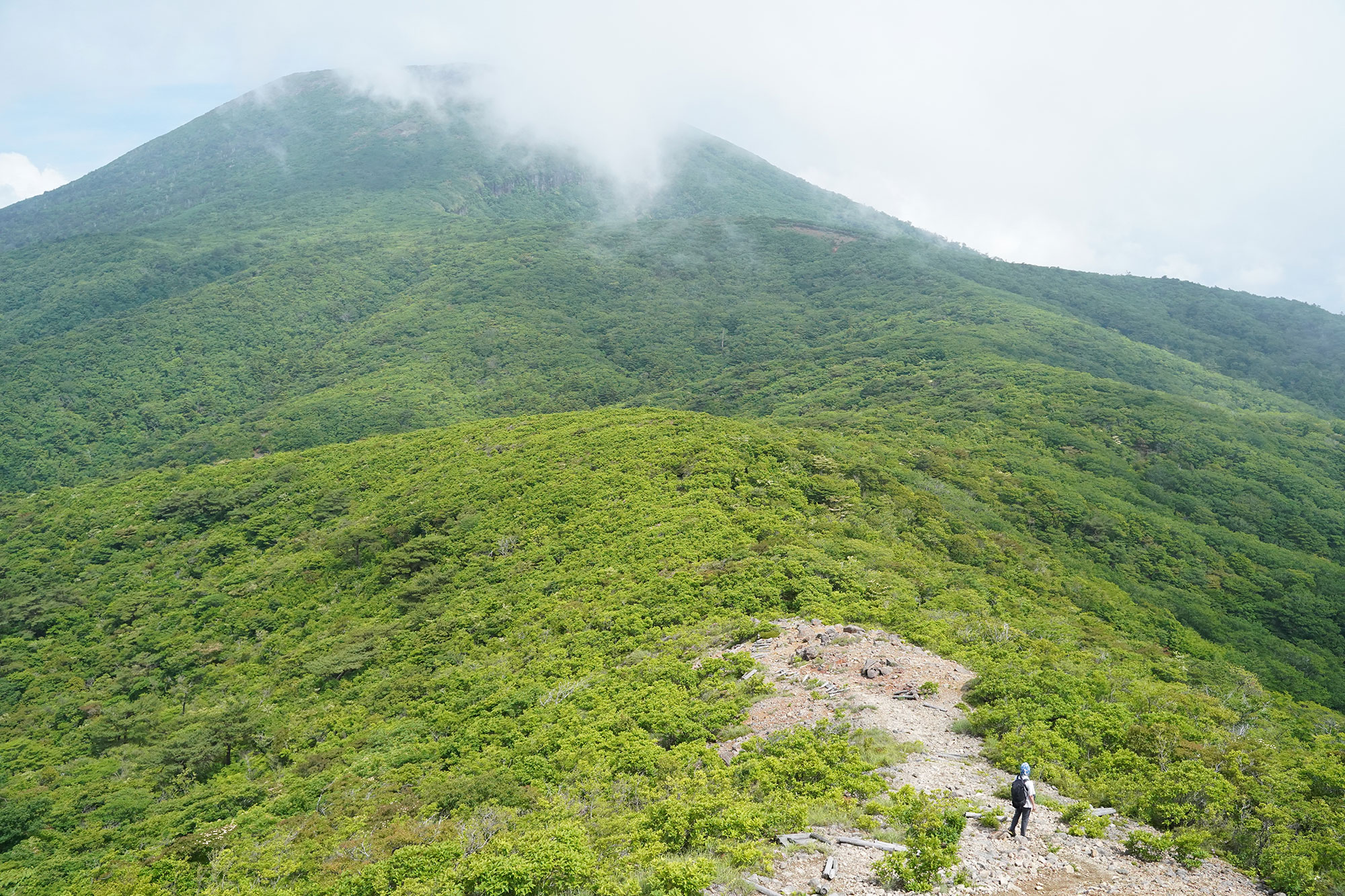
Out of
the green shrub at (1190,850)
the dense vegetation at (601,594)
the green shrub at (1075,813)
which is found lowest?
the dense vegetation at (601,594)

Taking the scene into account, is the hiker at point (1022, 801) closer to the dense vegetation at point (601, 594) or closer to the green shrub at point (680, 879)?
the dense vegetation at point (601, 594)

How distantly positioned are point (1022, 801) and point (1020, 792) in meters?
0.14

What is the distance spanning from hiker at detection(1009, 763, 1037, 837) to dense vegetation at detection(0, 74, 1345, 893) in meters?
2.50

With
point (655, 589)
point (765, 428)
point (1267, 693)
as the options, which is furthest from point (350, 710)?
point (1267, 693)

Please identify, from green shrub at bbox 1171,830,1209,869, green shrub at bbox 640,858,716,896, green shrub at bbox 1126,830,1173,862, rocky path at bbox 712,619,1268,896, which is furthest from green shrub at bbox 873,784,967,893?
green shrub at bbox 1171,830,1209,869

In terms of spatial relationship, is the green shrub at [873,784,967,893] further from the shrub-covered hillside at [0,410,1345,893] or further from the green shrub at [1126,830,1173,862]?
the green shrub at [1126,830,1173,862]

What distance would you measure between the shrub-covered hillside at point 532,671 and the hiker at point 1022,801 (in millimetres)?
2710

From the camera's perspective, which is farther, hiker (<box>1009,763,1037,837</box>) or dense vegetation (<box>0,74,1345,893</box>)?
dense vegetation (<box>0,74,1345,893</box>)

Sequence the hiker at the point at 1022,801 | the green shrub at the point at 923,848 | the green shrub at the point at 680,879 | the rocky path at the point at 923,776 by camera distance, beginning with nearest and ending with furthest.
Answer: the green shrub at the point at 680,879, the green shrub at the point at 923,848, the rocky path at the point at 923,776, the hiker at the point at 1022,801

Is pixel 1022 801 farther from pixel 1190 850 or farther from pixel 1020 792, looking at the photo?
pixel 1190 850

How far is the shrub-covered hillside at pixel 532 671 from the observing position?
13516 millimetres

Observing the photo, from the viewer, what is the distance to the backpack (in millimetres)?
11648

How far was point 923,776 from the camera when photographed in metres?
14.1

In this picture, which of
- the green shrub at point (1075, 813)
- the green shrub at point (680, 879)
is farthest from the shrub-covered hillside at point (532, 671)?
the green shrub at point (1075, 813)
